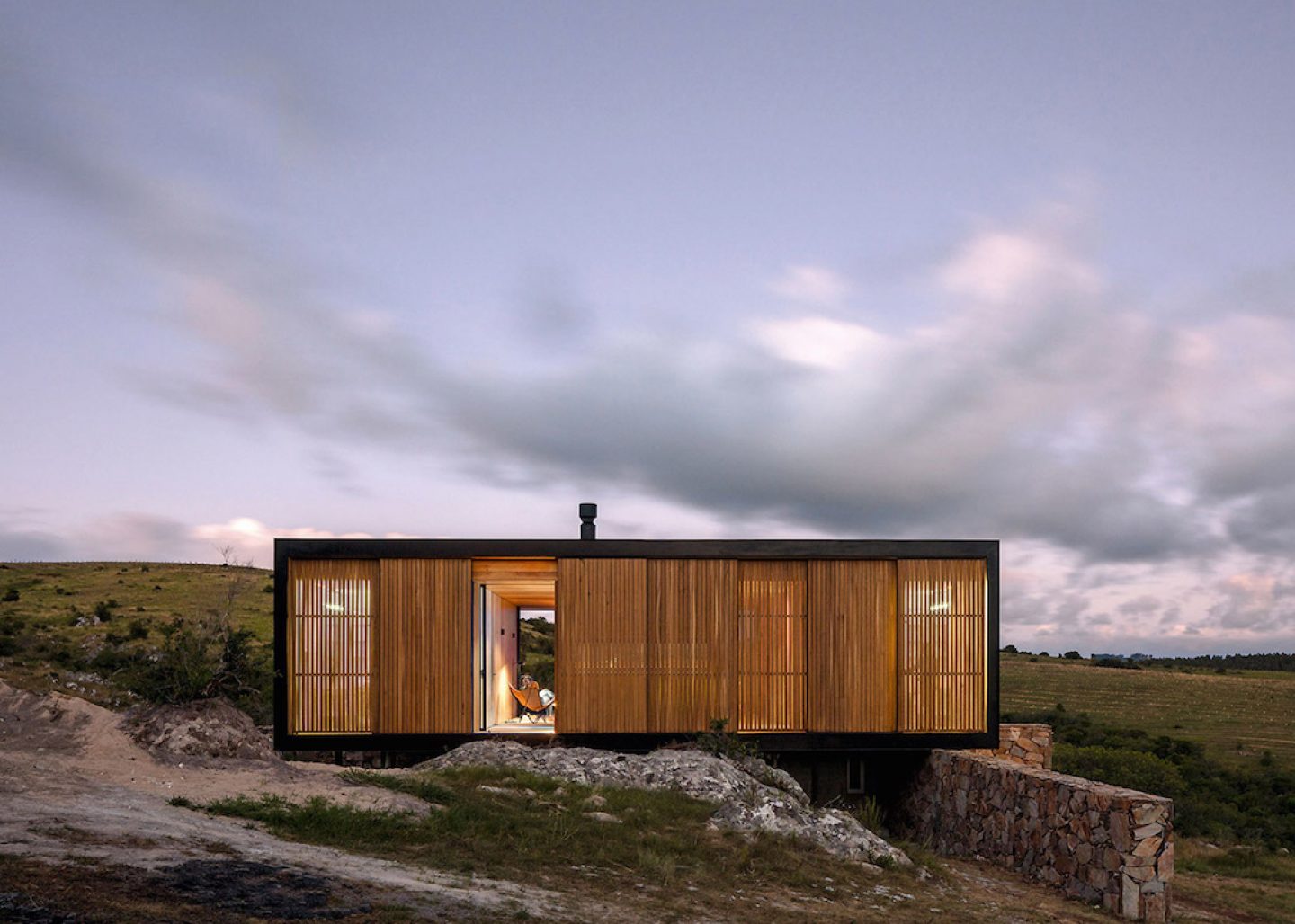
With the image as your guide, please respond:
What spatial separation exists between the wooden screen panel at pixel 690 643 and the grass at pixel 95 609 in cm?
1085

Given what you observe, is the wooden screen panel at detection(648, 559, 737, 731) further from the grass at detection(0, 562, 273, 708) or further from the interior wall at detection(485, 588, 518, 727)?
the grass at detection(0, 562, 273, 708)

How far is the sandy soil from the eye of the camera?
6.92 meters

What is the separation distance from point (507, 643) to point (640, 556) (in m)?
7.36

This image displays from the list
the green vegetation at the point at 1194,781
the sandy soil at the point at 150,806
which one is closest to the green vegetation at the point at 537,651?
the sandy soil at the point at 150,806

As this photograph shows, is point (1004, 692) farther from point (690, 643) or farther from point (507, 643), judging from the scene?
point (690, 643)

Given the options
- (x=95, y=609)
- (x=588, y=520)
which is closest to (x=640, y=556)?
(x=588, y=520)

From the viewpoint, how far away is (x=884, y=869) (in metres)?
10.5

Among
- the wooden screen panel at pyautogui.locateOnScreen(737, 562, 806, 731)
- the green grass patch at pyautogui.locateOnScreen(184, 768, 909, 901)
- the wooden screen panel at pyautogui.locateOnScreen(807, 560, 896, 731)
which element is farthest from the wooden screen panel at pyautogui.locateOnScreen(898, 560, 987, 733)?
the green grass patch at pyautogui.locateOnScreen(184, 768, 909, 901)

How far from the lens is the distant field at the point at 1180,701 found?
1334 inches

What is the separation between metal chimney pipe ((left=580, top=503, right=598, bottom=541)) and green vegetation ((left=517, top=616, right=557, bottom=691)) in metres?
4.02

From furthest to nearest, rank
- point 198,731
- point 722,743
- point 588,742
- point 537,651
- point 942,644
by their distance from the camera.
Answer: point 537,651, point 942,644, point 588,742, point 722,743, point 198,731

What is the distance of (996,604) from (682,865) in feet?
26.6

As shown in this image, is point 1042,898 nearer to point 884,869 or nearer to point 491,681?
point 884,869

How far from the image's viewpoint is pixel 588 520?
51.4 ft
